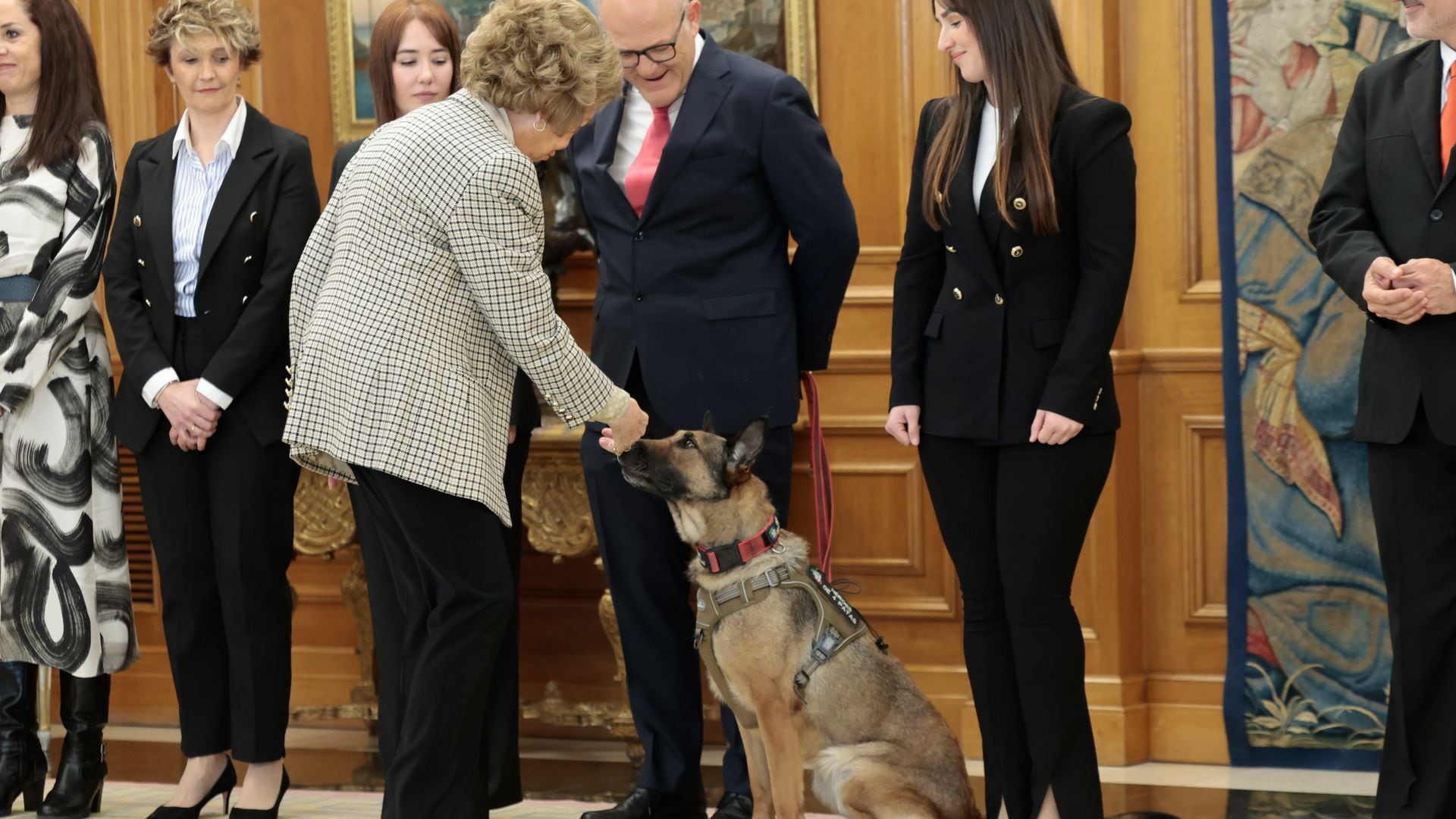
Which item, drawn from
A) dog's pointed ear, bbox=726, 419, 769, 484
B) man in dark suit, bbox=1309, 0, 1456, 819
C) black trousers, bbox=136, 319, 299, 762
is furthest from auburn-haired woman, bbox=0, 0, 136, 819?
man in dark suit, bbox=1309, 0, 1456, 819

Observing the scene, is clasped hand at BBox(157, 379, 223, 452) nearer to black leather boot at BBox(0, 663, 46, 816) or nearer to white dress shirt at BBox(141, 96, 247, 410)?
white dress shirt at BBox(141, 96, 247, 410)

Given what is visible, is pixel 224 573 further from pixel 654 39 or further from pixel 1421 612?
pixel 1421 612

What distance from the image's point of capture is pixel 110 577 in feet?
12.8

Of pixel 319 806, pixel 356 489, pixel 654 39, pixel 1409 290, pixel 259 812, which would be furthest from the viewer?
pixel 319 806

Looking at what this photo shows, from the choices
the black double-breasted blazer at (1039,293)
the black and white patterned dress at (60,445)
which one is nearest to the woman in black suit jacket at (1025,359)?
the black double-breasted blazer at (1039,293)

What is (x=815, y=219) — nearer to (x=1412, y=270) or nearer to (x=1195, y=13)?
(x=1412, y=270)

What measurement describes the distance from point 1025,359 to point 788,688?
0.82 m

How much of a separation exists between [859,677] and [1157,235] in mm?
1694

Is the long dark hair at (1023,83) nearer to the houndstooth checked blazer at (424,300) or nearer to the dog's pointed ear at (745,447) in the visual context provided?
the dog's pointed ear at (745,447)

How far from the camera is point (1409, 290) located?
3049 millimetres

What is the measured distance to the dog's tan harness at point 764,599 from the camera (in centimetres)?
330

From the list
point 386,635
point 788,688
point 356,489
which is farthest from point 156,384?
point 788,688

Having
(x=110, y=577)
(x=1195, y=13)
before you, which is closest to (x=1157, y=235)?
(x=1195, y=13)

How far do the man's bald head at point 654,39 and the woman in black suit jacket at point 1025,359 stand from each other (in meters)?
0.58
